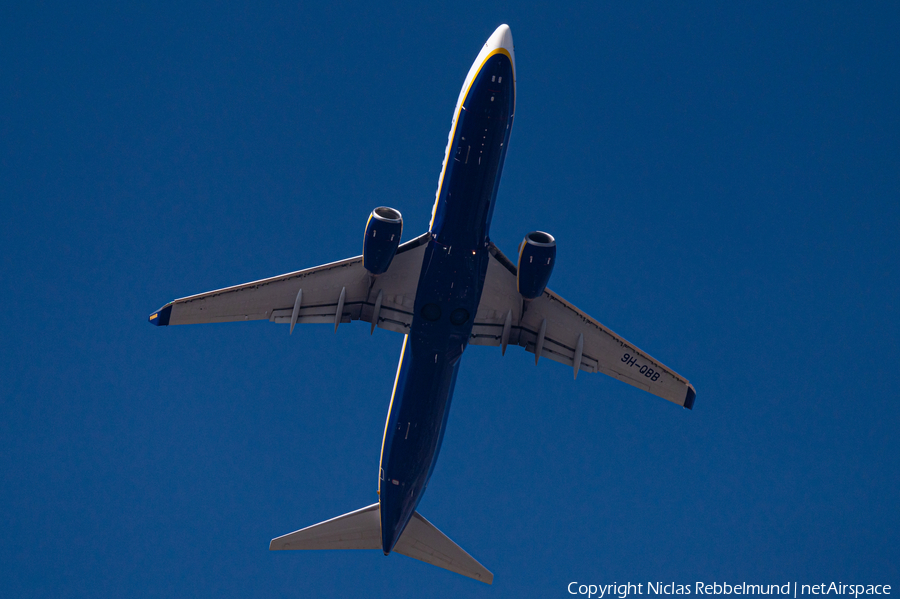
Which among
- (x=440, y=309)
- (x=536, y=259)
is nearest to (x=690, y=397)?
(x=536, y=259)

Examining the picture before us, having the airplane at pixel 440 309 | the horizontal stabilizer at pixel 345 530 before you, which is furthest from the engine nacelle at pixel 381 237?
the horizontal stabilizer at pixel 345 530

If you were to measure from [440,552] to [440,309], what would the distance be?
1095cm

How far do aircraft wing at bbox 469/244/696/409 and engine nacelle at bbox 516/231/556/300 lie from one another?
2.41m

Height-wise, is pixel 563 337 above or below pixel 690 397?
above

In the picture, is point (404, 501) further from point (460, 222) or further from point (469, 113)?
point (469, 113)

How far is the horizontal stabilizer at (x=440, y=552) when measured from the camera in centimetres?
3509

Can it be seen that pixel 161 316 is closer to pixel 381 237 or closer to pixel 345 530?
pixel 381 237

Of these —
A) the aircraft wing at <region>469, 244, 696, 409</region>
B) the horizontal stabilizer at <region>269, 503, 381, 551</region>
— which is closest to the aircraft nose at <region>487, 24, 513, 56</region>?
the aircraft wing at <region>469, 244, 696, 409</region>

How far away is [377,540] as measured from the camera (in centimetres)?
3481

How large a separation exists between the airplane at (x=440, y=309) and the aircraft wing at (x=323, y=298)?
0.04 metres

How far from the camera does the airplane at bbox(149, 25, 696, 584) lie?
89.1 ft

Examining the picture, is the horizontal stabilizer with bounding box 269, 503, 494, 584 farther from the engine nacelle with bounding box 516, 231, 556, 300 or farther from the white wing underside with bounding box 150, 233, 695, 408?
the engine nacelle with bounding box 516, 231, 556, 300

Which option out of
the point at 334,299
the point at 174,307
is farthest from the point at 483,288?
the point at 174,307

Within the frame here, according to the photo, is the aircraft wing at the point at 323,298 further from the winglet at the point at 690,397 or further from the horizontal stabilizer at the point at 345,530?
the winglet at the point at 690,397
